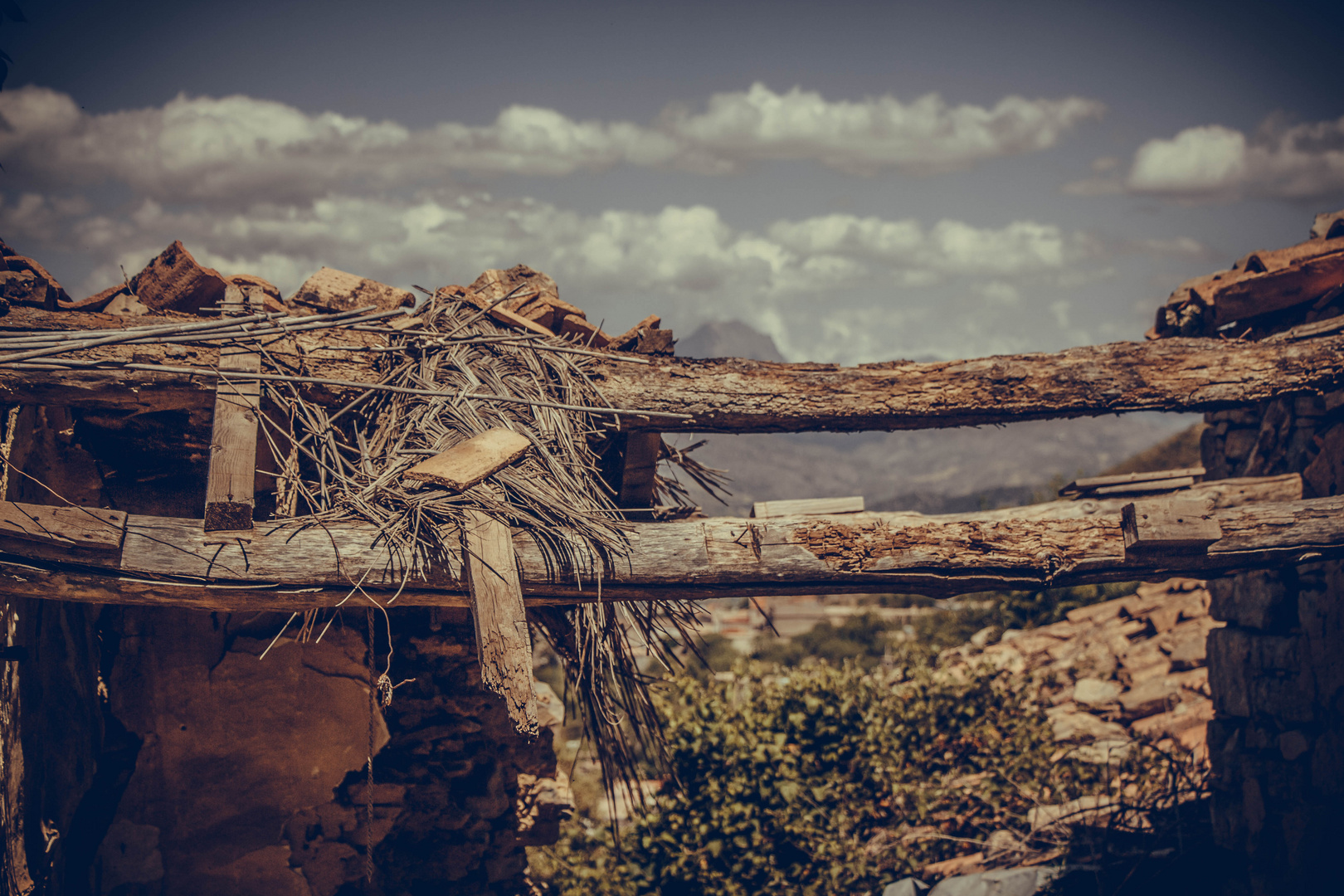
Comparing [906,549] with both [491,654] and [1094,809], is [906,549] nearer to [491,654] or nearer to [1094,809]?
[491,654]

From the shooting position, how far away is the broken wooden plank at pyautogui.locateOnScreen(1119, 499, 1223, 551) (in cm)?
331

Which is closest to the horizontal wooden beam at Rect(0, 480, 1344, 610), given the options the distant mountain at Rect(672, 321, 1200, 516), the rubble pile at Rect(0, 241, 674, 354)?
the rubble pile at Rect(0, 241, 674, 354)

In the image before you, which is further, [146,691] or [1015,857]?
[1015,857]

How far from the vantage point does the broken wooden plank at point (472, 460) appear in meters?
3.09

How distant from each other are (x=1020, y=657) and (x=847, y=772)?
12.2 ft

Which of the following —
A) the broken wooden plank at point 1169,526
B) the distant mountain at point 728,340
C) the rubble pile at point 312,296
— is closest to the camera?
the broken wooden plank at point 1169,526

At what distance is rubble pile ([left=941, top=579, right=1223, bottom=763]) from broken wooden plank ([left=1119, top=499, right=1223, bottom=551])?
3.66 metres

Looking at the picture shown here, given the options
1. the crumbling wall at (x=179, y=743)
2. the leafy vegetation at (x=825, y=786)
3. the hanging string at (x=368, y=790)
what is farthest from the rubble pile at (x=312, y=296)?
the leafy vegetation at (x=825, y=786)

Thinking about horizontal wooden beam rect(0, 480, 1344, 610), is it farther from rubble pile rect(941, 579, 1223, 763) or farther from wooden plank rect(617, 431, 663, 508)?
rubble pile rect(941, 579, 1223, 763)

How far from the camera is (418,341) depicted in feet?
12.3

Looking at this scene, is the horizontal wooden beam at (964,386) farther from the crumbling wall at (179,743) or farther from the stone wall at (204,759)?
the stone wall at (204,759)

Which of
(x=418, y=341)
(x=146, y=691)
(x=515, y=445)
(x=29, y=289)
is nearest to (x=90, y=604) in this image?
(x=146, y=691)

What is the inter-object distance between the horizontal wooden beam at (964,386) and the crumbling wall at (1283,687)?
1.77 feet

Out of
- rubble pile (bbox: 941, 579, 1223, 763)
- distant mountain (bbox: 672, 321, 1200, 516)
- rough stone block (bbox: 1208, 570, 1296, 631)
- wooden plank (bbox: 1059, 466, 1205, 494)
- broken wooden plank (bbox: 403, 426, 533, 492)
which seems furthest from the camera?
distant mountain (bbox: 672, 321, 1200, 516)
